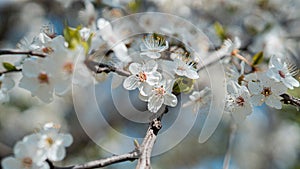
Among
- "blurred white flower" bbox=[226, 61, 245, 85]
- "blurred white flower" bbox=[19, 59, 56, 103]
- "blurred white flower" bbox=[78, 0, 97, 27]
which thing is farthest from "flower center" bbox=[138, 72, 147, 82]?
"blurred white flower" bbox=[78, 0, 97, 27]

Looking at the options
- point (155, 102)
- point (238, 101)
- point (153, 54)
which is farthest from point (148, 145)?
point (238, 101)

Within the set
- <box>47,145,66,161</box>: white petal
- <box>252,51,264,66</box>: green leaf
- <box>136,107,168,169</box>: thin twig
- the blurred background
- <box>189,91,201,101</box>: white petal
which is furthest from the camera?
the blurred background

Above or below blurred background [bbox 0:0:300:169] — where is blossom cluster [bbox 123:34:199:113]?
below

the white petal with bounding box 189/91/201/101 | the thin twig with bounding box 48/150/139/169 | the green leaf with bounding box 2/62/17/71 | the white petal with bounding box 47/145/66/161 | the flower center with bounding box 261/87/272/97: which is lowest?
the thin twig with bounding box 48/150/139/169

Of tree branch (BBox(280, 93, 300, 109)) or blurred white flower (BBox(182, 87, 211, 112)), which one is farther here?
blurred white flower (BBox(182, 87, 211, 112))

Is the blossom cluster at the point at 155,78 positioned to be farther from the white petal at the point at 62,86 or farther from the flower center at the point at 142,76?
the white petal at the point at 62,86

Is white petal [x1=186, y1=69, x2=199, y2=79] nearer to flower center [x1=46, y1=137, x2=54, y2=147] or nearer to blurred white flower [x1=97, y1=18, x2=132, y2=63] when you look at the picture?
blurred white flower [x1=97, y1=18, x2=132, y2=63]

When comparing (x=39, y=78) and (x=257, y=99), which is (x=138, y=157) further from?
(x=257, y=99)
